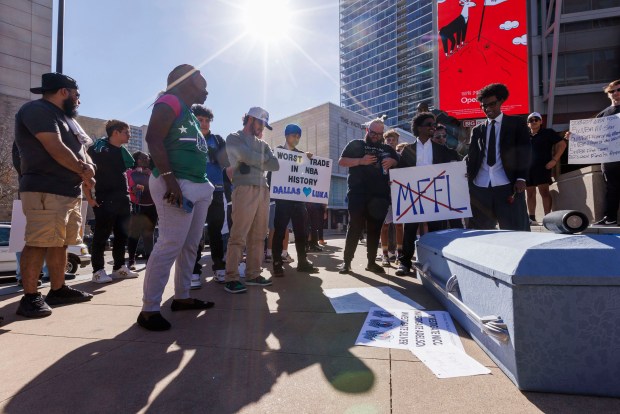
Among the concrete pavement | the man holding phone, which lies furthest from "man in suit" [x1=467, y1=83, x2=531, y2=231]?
the man holding phone

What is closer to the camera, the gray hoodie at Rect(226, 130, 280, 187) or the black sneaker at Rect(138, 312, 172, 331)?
the black sneaker at Rect(138, 312, 172, 331)

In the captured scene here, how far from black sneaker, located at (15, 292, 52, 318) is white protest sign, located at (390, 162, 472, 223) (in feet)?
11.4

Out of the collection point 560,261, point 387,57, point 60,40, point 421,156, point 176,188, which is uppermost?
point 387,57

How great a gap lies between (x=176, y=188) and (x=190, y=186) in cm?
20

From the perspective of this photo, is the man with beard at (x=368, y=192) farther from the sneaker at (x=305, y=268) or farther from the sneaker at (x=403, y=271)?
the sneaker at (x=305, y=268)

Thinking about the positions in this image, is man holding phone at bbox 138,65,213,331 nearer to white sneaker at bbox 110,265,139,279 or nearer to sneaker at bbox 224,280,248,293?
sneaker at bbox 224,280,248,293

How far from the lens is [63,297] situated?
315 cm

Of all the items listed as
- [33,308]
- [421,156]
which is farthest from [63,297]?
[421,156]

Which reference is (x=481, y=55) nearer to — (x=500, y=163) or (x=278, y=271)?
(x=500, y=163)

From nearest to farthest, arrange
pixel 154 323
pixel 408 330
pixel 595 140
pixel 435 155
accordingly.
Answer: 1. pixel 408 330
2. pixel 154 323
3. pixel 435 155
4. pixel 595 140

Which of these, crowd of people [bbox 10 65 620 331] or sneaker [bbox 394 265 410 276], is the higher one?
crowd of people [bbox 10 65 620 331]

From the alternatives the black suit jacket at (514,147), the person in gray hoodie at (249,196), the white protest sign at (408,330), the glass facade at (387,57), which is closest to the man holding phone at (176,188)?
the person in gray hoodie at (249,196)

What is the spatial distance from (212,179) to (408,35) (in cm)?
12211

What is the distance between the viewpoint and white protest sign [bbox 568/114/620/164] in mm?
4660
